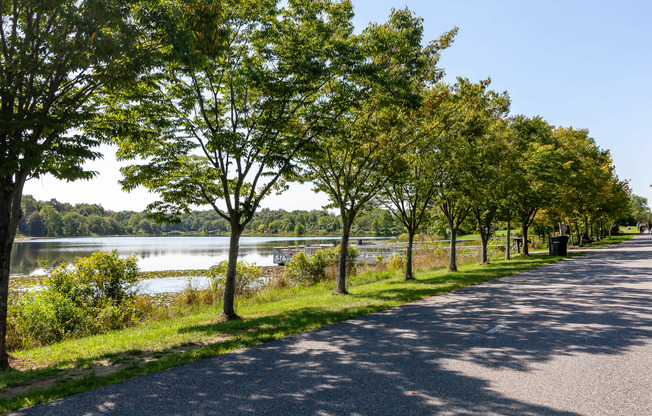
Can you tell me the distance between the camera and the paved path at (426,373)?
12.9ft

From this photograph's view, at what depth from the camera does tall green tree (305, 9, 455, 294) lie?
962 cm

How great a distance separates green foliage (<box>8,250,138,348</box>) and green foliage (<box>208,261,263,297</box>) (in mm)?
3001

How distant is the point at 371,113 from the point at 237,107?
443 centimetres

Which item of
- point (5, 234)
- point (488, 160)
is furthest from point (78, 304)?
point (488, 160)

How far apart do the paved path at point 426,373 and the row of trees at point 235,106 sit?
135 inches

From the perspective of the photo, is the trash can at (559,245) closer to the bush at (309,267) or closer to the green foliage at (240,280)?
the bush at (309,267)

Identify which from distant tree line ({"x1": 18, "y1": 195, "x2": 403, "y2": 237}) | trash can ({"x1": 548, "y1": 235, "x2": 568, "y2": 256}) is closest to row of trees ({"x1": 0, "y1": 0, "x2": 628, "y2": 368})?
trash can ({"x1": 548, "y1": 235, "x2": 568, "y2": 256})

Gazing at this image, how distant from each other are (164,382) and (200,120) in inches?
250

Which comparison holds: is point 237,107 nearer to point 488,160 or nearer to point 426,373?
point 426,373

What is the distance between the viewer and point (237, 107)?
31.1ft

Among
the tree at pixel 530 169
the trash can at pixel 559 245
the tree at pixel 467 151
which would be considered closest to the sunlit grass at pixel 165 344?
the tree at pixel 467 151

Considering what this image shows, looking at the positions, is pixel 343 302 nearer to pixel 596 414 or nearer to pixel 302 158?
pixel 302 158

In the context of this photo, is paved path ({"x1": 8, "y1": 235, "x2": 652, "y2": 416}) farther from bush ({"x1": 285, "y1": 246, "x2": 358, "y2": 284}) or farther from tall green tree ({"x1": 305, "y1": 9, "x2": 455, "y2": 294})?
bush ({"x1": 285, "y1": 246, "x2": 358, "y2": 284})

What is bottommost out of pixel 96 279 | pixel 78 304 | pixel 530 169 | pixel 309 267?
pixel 78 304
